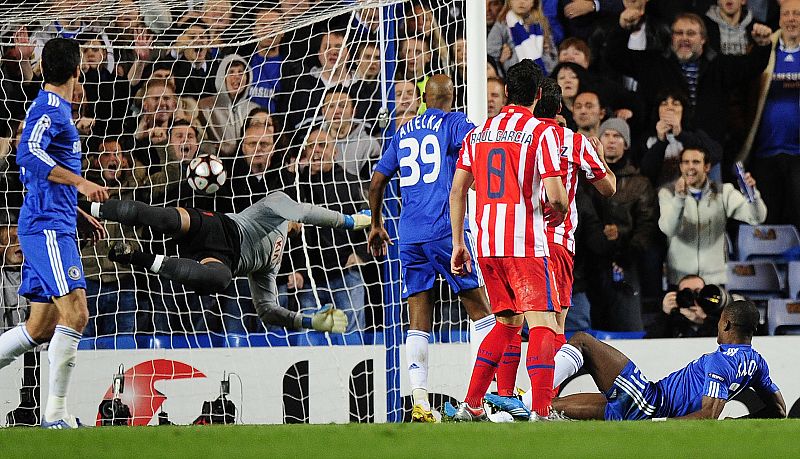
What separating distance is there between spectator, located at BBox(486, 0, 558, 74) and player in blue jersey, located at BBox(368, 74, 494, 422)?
2.30 m

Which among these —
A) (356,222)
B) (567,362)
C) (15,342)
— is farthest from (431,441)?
(356,222)

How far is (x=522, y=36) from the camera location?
7.17 m

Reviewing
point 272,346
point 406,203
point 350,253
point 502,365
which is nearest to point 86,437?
point 502,365

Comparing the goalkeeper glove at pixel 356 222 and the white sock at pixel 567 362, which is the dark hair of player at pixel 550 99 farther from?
the goalkeeper glove at pixel 356 222

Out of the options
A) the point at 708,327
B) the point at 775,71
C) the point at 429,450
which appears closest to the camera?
the point at 429,450

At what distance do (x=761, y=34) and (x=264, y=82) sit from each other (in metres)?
3.47

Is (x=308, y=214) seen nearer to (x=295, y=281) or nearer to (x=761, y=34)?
(x=295, y=281)

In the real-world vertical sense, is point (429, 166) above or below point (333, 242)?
above

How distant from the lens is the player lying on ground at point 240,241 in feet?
19.5

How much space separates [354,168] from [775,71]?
3.00m

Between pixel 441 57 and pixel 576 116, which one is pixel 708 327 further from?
pixel 441 57

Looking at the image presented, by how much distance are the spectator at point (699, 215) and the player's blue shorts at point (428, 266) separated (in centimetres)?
244

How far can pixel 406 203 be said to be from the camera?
16.3 ft

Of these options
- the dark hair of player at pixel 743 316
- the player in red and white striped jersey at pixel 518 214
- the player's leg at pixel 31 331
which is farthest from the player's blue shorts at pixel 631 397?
the player's leg at pixel 31 331
